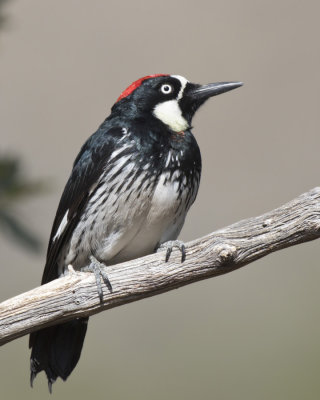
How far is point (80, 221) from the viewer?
11.8ft

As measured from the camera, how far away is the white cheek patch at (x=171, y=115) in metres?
3.70

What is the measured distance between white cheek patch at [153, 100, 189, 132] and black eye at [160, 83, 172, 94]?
54 millimetres

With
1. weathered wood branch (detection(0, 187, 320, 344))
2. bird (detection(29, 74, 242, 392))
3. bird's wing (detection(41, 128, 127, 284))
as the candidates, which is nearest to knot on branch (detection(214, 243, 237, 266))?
weathered wood branch (detection(0, 187, 320, 344))

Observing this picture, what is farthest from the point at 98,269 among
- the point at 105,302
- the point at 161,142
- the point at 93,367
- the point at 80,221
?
the point at 93,367

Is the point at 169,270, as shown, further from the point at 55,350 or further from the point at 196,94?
the point at 196,94

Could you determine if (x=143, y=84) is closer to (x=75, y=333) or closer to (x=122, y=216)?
(x=122, y=216)

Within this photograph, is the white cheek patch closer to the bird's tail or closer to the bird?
the bird

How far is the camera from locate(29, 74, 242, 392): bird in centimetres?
349

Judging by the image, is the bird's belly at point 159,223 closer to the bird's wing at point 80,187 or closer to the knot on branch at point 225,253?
the bird's wing at point 80,187

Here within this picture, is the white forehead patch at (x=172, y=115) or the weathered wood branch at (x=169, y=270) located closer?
the weathered wood branch at (x=169, y=270)

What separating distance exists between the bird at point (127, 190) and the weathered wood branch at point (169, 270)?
0.20 metres

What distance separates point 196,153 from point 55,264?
911 millimetres

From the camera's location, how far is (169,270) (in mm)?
3096

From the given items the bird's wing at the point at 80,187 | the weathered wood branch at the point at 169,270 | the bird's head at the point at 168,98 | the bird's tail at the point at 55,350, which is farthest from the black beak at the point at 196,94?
the bird's tail at the point at 55,350
